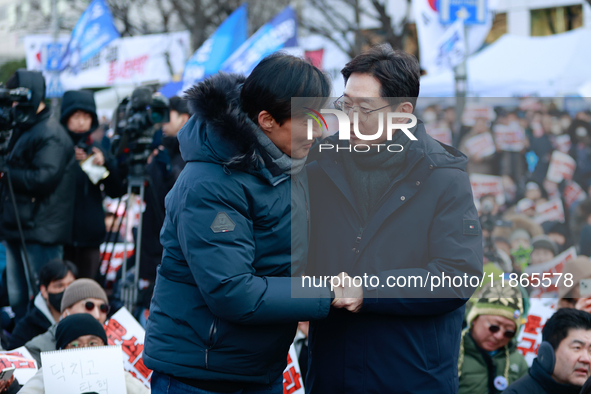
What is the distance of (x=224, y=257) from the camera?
1803 millimetres

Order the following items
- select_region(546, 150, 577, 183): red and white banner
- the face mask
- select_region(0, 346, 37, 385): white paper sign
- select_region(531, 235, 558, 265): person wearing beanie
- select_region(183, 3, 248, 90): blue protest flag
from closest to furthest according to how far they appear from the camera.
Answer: select_region(0, 346, 37, 385): white paper sign, the face mask, select_region(531, 235, 558, 265): person wearing beanie, select_region(546, 150, 577, 183): red and white banner, select_region(183, 3, 248, 90): blue protest flag

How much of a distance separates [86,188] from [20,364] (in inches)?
75.4

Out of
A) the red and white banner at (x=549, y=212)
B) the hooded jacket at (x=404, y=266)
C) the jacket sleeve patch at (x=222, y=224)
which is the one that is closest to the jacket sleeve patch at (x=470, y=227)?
the hooded jacket at (x=404, y=266)

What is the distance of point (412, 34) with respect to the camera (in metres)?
22.0

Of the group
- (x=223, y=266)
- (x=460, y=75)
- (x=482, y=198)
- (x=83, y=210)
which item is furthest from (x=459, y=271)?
(x=460, y=75)

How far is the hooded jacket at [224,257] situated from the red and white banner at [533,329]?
8.11 ft

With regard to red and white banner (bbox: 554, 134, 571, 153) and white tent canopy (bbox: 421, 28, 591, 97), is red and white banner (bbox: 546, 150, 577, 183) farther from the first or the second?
white tent canopy (bbox: 421, 28, 591, 97)

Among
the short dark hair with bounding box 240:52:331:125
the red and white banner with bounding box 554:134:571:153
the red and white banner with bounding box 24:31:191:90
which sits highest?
the red and white banner with bounding box 24:31:191:90

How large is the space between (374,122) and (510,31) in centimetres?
2170

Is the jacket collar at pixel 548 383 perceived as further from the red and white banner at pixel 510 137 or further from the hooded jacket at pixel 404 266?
the red and white banner at pixel 510 137

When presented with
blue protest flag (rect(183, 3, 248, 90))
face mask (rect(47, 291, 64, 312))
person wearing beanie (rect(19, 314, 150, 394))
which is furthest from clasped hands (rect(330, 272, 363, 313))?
blue protest flag (rect(183, 3, 248, 90))

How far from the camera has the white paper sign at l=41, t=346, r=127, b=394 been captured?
2.66 metres

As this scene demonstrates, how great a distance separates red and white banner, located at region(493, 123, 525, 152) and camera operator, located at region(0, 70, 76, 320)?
5.72m

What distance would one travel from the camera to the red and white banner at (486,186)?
663 cm
